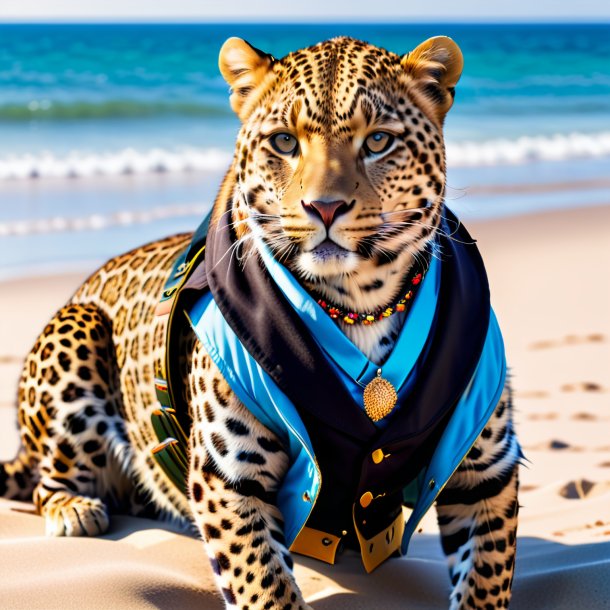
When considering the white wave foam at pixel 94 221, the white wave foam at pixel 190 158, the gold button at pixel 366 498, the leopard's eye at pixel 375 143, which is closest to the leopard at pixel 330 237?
the leopard's eye at pixel 375 143

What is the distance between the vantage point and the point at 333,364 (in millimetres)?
3045

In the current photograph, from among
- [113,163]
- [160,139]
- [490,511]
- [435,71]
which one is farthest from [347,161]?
[160,139]

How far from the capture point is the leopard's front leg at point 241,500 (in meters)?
3.10

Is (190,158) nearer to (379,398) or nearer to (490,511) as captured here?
(490,511)

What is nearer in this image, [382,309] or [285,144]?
[285,144]

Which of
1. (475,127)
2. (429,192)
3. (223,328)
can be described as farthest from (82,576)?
(475,127)

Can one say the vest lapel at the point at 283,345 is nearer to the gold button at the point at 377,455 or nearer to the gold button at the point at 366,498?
the gold button at the point at 377,455

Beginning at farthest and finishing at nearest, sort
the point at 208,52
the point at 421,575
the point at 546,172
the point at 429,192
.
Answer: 1. the point at 208,52
2. the point at 546,172
3. the point at 421,575
4. the point at 429,192

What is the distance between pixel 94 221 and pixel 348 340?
23.9 ft

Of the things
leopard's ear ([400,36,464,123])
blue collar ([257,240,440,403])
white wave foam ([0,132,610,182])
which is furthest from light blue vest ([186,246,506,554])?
white wave foam ([0,132,610,182])

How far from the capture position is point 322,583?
376 centimetres

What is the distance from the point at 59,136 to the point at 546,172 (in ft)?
25.3

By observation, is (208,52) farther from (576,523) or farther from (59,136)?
(576,523)

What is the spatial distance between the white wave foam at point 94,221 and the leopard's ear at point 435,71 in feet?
22.2
